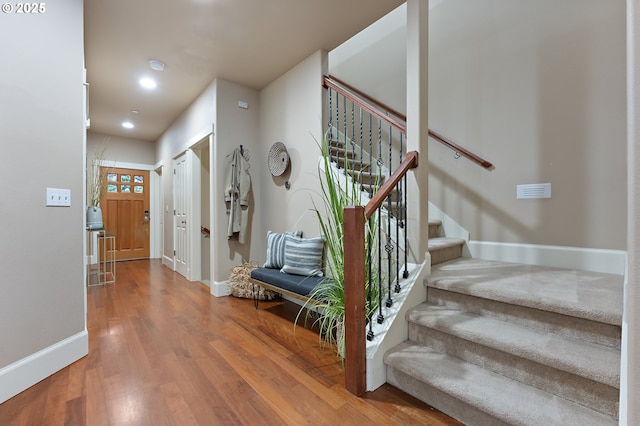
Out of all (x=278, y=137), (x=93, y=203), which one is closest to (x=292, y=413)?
(x=278, y=137)

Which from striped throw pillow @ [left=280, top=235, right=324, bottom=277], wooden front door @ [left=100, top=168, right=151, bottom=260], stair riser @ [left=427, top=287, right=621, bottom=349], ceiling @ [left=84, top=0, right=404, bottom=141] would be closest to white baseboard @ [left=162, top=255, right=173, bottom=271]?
wooden front door @ [left=100, top=168, right=151, bottom=260]

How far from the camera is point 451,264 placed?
2.39m

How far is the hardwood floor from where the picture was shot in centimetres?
141

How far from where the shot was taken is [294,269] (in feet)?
8.83

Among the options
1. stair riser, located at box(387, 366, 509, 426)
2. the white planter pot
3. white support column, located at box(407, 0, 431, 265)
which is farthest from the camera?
the white planter pot

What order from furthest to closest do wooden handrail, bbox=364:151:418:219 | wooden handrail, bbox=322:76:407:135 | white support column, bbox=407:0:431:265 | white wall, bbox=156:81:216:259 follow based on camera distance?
white wall, bbox=156:81:216:259 → wooden handrail, bbox=322:76:407:135 → white support column, bbox=407:0:431:265 → wooden handrail, bbox=364:151:418:219

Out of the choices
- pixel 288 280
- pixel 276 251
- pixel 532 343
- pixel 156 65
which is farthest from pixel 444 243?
pixel 156 65

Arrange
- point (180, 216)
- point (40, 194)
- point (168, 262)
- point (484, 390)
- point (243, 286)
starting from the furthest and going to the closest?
point (168, 262)
point (180, 216)
point (243, 286)
point (40, 194)
point (484, 390)

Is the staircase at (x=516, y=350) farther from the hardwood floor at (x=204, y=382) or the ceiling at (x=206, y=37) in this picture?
the ceiling at (x=206, y=37)

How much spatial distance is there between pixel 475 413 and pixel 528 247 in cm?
166

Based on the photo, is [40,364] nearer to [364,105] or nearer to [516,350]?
[516,350]

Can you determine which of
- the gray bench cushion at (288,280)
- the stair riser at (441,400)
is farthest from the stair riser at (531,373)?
the gray bench cushion at (288,280)

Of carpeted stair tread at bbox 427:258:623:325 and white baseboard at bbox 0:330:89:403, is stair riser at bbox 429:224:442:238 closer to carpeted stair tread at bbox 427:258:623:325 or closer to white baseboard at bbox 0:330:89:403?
carpeted stair tread at bbox 427:258:623:325

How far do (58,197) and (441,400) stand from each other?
263 centimetres
